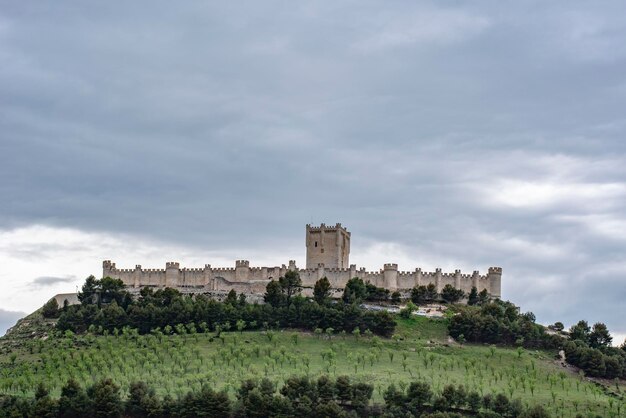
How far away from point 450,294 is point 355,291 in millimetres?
11194

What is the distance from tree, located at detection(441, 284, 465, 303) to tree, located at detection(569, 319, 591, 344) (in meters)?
13.0

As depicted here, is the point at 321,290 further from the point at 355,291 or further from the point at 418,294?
the point at 418,294

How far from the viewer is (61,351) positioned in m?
97.8

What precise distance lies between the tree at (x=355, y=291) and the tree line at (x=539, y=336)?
1082 centimetres

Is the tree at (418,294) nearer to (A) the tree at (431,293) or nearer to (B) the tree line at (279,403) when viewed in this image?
(A) the tree at (431,293)

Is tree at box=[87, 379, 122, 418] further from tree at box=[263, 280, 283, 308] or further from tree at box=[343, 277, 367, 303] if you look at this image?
tree at box=[343, 277, 367, 303]

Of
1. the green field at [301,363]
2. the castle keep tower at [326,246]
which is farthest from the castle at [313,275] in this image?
the green field at [301,363]

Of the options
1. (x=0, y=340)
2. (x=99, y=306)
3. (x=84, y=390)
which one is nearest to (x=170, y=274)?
(x=99, y=306)

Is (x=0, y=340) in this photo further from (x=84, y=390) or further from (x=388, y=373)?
(x=388, y=373)

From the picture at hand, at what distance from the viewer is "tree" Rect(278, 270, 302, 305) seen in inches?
4473

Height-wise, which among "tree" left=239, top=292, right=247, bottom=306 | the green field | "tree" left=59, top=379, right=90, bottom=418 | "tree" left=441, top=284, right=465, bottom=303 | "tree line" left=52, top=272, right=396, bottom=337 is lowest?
"tree" left=59, top=379, right=90, bottom=418

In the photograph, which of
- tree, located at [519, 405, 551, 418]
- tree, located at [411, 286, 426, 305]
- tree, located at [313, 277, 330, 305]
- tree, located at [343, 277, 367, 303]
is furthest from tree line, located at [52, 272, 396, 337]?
tree, located at [519, 405, 551, 418]

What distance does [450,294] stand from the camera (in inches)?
4567

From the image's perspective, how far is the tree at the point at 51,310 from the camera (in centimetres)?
11669
